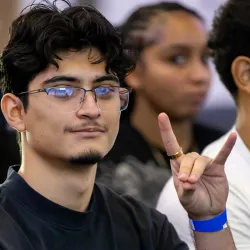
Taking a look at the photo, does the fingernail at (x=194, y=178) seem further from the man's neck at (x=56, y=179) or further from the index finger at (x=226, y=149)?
the man's neck at (x=56, y=179)

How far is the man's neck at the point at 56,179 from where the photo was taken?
250 centimetres

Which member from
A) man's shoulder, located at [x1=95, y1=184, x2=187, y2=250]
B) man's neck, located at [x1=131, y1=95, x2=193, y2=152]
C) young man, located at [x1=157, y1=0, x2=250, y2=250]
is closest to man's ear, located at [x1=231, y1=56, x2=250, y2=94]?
young man, located at [x1=157, y1=0, x2=250, y2=250]

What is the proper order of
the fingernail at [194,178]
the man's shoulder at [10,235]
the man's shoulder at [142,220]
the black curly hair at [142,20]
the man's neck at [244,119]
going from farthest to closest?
the black curly hair at [142,20]
the man's neck at [244,119]
the man's shoulder at [142,220]
the fingernail at [194,178]
the man's shoulder at [10,235]

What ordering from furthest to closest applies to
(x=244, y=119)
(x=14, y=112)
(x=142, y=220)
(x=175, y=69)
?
1. (x=175, y=69)
2. (x=244, y=119)
3. (x=142, y=220)
4. (x=14, y=112)

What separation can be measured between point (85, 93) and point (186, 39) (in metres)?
2.05

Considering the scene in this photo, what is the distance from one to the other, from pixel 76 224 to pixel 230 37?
1321mm

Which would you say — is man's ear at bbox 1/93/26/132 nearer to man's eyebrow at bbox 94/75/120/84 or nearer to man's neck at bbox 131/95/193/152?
man's eyebrow at bbox 94/75/120/84

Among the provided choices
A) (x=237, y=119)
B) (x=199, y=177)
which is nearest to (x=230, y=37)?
(x=237, y=119)

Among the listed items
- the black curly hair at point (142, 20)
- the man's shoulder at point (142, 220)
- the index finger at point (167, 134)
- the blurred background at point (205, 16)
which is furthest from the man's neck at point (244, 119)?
the blurred background at point (205, 16)

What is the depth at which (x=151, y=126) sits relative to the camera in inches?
174

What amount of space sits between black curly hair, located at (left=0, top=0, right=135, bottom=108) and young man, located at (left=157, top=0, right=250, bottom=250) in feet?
2.43

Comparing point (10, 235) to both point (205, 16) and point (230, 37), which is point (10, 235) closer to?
point (230, 37)

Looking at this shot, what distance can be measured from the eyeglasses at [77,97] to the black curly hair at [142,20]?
1779mm

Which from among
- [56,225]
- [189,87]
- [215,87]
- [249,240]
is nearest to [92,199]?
[56,225]
